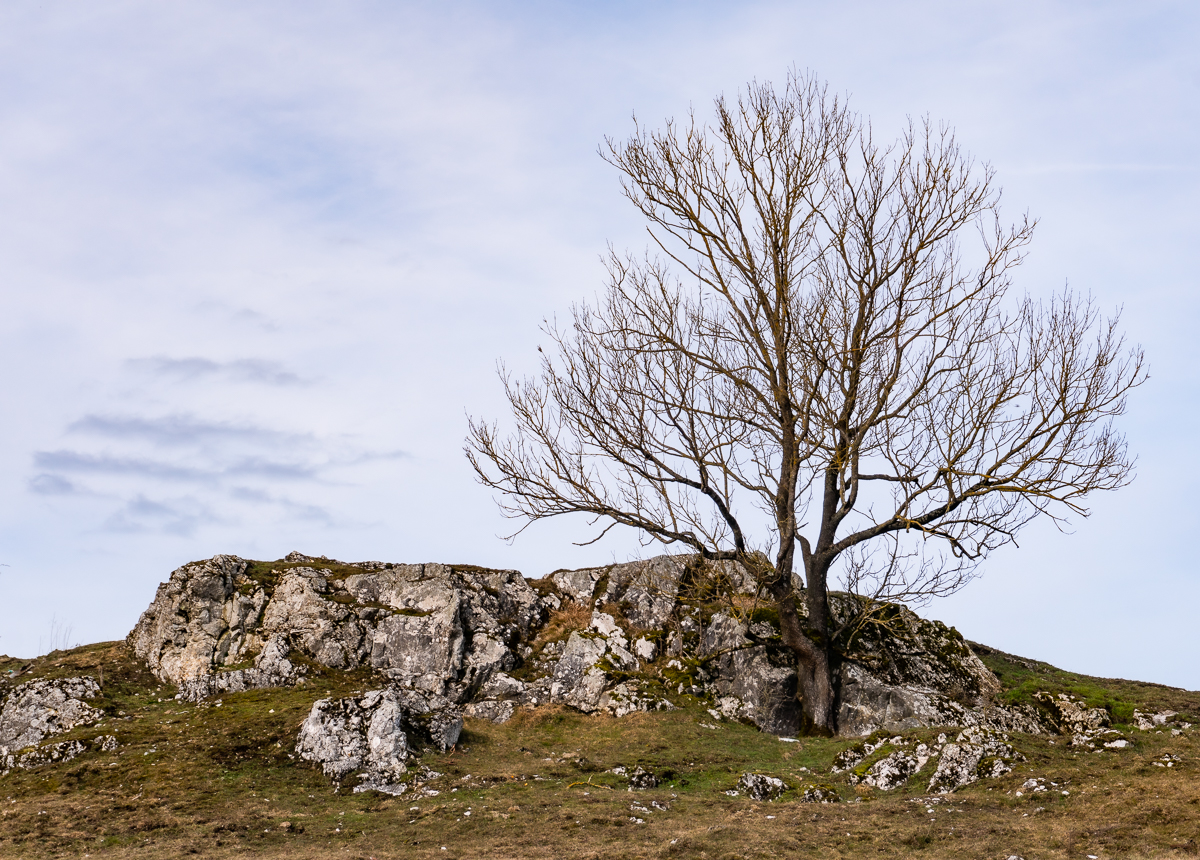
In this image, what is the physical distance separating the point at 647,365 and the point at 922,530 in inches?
361

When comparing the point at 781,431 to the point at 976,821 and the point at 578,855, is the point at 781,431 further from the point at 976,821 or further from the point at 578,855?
the point at 578,855

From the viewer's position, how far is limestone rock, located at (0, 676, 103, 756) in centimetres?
2397

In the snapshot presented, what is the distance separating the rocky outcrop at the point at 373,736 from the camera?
1997cm

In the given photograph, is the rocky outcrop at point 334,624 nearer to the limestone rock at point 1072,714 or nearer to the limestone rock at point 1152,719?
the limestone rock at point 1072,714

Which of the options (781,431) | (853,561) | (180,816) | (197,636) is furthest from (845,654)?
(197,636)

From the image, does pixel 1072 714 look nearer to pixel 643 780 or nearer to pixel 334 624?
pixel 643 780

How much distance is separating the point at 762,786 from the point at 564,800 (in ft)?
13.7

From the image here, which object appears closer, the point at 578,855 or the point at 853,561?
the point at 578,855

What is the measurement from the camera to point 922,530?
24422 millimetres

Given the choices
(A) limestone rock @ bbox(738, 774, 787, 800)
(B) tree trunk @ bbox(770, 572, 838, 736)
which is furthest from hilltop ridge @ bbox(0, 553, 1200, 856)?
(B) tree trunk @ bbox(770, 572, 838, 736)

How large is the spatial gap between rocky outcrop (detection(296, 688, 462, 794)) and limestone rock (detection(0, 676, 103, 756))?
7.77 meters

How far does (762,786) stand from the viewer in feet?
60.3

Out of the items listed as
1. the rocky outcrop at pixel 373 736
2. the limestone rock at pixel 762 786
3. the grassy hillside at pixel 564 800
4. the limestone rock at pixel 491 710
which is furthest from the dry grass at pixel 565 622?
the limestone rock at pixel 762 786

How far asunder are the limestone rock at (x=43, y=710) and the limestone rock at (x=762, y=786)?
713 inches
